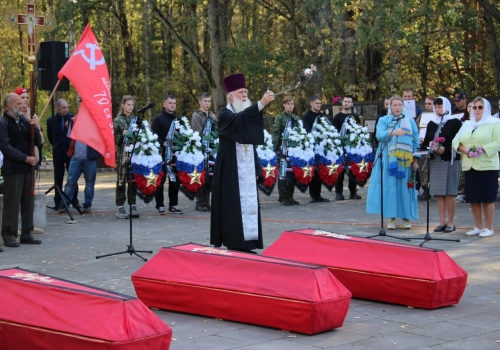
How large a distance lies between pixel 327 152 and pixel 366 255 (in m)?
9.37

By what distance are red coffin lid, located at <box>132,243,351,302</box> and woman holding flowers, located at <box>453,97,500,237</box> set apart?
18.7ft

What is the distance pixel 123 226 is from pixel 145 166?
131 centimetres

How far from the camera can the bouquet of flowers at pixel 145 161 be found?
15.3 meters

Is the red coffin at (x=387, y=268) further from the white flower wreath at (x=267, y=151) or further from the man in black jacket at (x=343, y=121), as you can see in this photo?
the man in black jacket at (x=343, y=121)

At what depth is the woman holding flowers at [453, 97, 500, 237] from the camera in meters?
12.4

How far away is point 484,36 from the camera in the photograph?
34188 millimetres

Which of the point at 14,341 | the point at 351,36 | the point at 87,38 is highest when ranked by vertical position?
the point at 351,36

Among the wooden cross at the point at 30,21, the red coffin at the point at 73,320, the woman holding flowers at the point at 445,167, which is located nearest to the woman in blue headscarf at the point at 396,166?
the woman holding flowers at the point at 445,167

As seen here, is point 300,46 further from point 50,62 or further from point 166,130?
point 166,130

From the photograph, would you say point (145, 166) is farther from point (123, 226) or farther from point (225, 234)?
point (225, 234)

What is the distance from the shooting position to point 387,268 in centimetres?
821

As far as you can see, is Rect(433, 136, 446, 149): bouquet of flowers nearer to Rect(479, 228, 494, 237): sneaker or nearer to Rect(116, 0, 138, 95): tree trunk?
Rect(479, 228, 494, 237): sneaker

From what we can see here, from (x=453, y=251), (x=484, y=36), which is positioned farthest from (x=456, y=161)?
(x=484, y=36)

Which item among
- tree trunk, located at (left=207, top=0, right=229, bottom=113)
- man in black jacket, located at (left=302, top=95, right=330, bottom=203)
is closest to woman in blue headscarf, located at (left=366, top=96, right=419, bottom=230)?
man in black jacket, located at (left=302, top=95, right=330, bottom=203)
